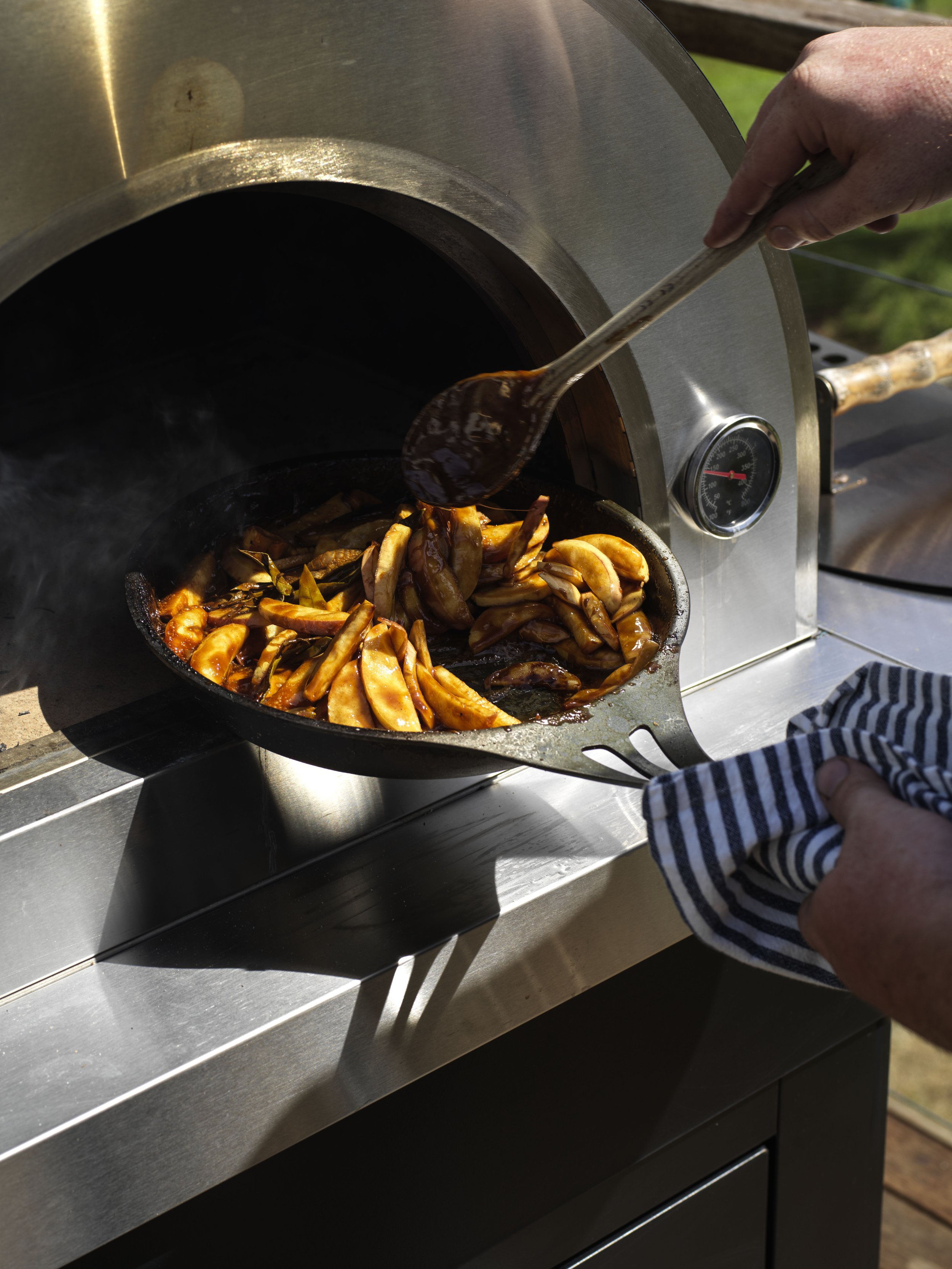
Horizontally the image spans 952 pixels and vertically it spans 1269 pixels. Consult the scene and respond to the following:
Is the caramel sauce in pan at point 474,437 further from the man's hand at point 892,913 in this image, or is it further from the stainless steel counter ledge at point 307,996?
the man's hand at point 892,913

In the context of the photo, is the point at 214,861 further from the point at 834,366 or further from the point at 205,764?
the point at 834,366

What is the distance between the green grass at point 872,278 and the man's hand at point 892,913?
1204mm

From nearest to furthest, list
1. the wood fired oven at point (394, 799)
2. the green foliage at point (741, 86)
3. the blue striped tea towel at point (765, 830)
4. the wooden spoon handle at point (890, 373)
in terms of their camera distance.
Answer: the blue striped tea towel at point (765, 830) < the wood fired oven at point (394, 799) < the wooden spoon handle at point (890, 373) < the green foliage at point (741, 86)

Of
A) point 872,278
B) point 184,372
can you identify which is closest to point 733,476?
point 184,372

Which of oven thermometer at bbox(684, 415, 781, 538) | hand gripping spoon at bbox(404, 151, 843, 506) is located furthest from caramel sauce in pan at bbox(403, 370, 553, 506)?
oven thermometer at bbox(684, 415, 781, 538)

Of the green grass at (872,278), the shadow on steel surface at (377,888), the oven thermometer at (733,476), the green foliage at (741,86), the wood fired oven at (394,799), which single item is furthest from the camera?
the green foliage at (741,86)

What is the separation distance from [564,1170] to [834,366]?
1427 millimetres

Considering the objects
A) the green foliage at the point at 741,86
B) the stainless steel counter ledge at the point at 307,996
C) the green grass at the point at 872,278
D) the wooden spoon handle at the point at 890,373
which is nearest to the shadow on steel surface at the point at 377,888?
the stainless steel counter ledge at the point at 307,996

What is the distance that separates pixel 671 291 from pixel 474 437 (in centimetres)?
24

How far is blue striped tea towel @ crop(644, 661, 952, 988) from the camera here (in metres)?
0.76

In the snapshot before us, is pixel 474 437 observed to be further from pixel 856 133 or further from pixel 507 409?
pixel 856 133

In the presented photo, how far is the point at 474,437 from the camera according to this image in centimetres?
104

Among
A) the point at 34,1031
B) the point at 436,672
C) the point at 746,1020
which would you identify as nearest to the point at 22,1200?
the point at 34,1031

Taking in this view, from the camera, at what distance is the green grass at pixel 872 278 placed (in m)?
2.39
